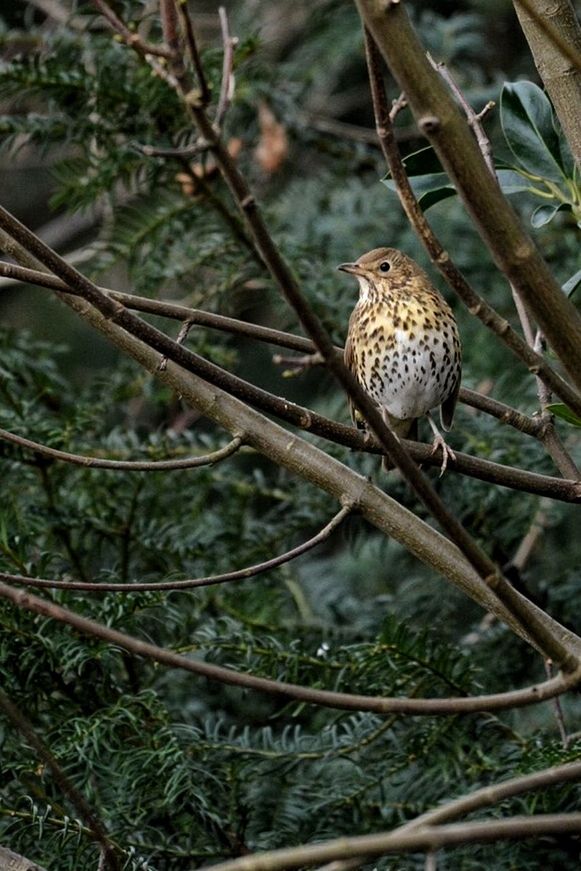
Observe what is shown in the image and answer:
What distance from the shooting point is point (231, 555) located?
2.79 m

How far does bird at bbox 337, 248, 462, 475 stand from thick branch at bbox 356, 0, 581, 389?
124cm

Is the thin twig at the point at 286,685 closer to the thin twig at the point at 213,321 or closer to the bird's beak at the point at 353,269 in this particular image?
the thin twig at the point at 213,321

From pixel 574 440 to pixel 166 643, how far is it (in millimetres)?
1294

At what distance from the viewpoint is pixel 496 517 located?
8.97ft

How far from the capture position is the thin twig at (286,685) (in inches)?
48.2

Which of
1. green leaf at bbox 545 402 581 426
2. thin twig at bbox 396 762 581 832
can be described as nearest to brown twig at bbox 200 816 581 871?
thin twig at bbox 396 762 581 832

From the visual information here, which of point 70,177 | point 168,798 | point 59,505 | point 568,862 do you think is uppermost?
point 70,177

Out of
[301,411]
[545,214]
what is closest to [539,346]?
[545,214]

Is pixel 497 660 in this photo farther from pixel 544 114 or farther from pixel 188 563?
pixel 544 114

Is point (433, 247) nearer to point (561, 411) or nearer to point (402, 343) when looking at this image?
point (561, 411)

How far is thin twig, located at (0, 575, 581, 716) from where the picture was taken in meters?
1.22

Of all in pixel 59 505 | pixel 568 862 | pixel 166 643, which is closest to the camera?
pixel 568 862

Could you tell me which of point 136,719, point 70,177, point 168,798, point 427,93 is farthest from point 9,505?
point 427,93

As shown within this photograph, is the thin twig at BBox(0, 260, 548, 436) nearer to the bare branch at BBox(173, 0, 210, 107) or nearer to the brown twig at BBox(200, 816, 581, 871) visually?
the bare branch at BBox(173, 0, 210, 107)
